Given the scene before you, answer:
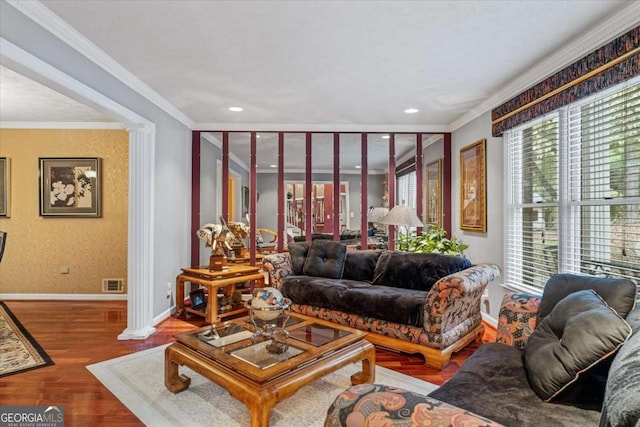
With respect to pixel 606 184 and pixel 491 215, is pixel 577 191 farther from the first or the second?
pixel 491 215

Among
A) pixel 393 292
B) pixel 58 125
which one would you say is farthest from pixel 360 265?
pixel 58 125

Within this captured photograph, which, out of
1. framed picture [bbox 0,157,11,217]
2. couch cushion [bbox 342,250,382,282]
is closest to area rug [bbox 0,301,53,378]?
framed picture [bbox 0,157,11,217]

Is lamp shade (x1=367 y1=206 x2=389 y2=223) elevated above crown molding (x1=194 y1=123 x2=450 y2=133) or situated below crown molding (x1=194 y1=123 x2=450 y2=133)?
below

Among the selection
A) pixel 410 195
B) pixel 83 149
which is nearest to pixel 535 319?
pixel 410 195

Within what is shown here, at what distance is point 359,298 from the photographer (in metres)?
3.18

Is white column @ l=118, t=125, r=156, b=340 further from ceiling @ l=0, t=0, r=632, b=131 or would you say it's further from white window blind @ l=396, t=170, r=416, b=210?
white window blind @ l=396, t=170, r=416, b=210

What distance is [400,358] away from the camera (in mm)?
2908

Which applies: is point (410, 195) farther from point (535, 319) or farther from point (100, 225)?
point (100, 225)

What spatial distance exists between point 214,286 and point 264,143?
86.6 inches

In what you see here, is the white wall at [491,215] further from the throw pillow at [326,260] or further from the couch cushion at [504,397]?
the couch cushion at [504,397]

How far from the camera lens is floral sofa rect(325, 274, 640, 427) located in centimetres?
82

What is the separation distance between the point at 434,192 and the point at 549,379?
3.79 m

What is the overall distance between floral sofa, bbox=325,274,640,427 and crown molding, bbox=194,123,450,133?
3.30m

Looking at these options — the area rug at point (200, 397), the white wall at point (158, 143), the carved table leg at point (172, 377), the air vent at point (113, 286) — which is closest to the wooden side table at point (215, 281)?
the white wall at point (158, 143)
